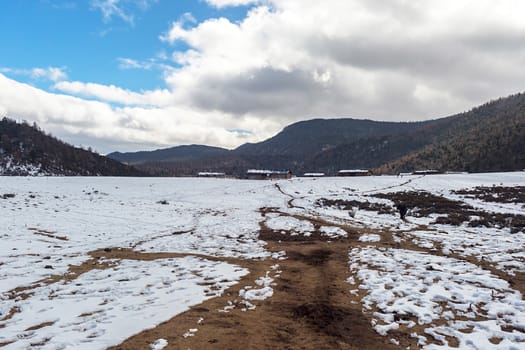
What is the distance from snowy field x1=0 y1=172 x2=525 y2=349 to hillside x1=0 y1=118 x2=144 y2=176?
151 m

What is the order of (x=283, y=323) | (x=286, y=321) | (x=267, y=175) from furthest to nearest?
(x=267, y=175), (x=286, y=321), (x=283, y=323)

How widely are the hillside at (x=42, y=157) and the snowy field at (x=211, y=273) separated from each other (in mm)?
150642

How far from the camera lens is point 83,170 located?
17012 cm

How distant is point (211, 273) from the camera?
1175 cm

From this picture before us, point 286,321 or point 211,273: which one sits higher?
point 286,321

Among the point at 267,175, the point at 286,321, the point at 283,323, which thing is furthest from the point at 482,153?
the point at 283,323

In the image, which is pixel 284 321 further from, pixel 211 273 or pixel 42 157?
pixel 42 157

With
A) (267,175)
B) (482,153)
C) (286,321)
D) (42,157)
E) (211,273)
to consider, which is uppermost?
(42,157)

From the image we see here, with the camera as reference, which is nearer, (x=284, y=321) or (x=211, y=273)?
(x=284, y=321)

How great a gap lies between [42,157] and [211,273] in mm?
182846

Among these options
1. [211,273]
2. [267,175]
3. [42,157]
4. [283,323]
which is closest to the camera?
[283,323]

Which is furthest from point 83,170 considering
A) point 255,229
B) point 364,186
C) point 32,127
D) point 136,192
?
point 255,229

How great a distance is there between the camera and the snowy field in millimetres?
6965

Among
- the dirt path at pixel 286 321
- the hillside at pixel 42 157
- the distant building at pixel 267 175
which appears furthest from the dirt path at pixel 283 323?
the hillside at pixel 42 157
